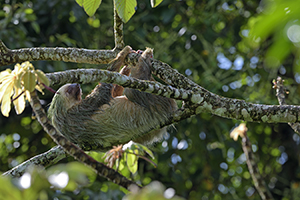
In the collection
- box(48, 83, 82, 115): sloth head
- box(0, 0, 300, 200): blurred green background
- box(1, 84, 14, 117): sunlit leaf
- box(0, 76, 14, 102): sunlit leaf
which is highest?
box(0, 76, 14, 102): sunlit leaf

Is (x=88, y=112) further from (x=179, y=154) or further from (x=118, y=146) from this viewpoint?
(x=179, y=154)

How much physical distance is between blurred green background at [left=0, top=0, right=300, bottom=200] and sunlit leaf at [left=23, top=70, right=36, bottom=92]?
4024 millimetres

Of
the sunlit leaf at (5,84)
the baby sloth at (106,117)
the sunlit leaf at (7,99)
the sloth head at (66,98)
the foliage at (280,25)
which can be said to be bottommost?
the baby sloth at (106,117)

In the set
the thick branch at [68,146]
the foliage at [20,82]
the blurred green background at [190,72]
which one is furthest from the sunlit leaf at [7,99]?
the blurred green background at [190,72]

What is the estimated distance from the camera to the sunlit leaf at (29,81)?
1568mm

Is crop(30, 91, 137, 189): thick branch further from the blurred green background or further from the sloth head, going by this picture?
the blurred green background

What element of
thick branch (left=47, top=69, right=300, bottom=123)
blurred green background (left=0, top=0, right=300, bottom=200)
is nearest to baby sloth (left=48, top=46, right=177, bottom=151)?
thick branch (left=47, top=69, right=300, bottom=123)

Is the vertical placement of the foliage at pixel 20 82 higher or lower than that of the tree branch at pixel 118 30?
higher

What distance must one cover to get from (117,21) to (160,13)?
3436mm

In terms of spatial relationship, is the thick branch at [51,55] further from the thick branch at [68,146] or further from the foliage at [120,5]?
the thick branch at [68,146]

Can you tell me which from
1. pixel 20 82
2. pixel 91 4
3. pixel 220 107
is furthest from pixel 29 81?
pixel 220 107

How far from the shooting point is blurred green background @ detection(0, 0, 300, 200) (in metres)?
6.13

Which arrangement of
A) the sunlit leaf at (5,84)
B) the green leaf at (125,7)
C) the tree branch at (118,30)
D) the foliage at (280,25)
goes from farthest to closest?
the tree branch at (118,30)
the green leaf at (125,7)
the sunlit leaf at (5,84)
the foliage at (280,25)

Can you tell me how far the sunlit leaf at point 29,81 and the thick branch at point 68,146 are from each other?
61 millimetres
